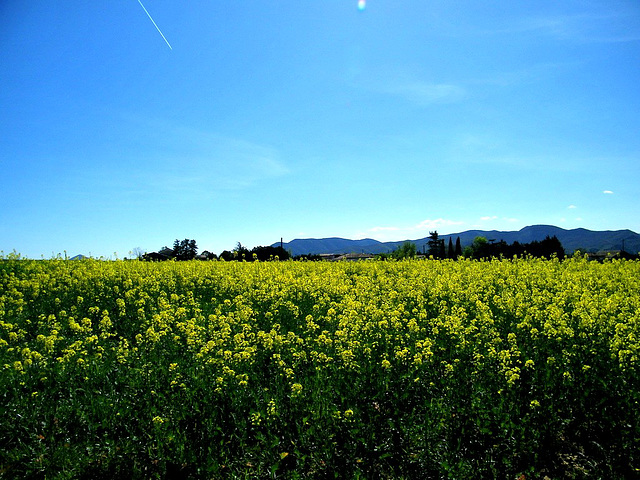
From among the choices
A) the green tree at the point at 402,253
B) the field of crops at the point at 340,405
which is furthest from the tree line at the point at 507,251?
the field of crops at the point at 340,405

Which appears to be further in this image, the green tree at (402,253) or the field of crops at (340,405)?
the green tree at (402,253)

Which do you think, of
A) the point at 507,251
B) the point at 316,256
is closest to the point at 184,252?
the point at 316,256

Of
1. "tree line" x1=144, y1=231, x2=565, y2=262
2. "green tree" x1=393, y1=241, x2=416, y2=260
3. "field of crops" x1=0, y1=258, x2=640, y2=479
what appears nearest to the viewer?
"field of crops" x1=0, y1=258, x2=640, y2=479

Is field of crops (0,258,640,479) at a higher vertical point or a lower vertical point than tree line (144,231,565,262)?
lower

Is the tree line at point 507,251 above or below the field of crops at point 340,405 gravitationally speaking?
above

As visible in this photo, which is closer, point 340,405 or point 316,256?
point 340,405

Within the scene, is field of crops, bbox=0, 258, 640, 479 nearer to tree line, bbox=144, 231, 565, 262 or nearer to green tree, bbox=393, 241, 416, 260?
tree line, bbox=144, 231, 565, 262

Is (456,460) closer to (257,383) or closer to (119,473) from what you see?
(257,383)

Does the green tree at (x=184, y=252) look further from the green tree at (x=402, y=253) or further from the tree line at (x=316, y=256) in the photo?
the green tree at (x=402, y=253)

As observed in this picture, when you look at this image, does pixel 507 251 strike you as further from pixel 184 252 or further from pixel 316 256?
pixel 184 252

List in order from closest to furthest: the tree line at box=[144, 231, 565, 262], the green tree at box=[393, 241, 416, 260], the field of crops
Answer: the field of crops → the tree line at box=[144, 231, 565, 262] → the green tree at box=[393, 241, 416, 260]

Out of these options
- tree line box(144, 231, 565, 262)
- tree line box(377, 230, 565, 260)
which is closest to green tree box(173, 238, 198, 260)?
tree line box(144, 231, 565, 262)

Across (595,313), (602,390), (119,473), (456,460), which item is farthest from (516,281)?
(119,473)

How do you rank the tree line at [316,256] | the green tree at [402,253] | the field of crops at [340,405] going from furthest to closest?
1. the green tree at [402,253]
2. the tree line at [316,256]
3. the field of crops at [340,405]
